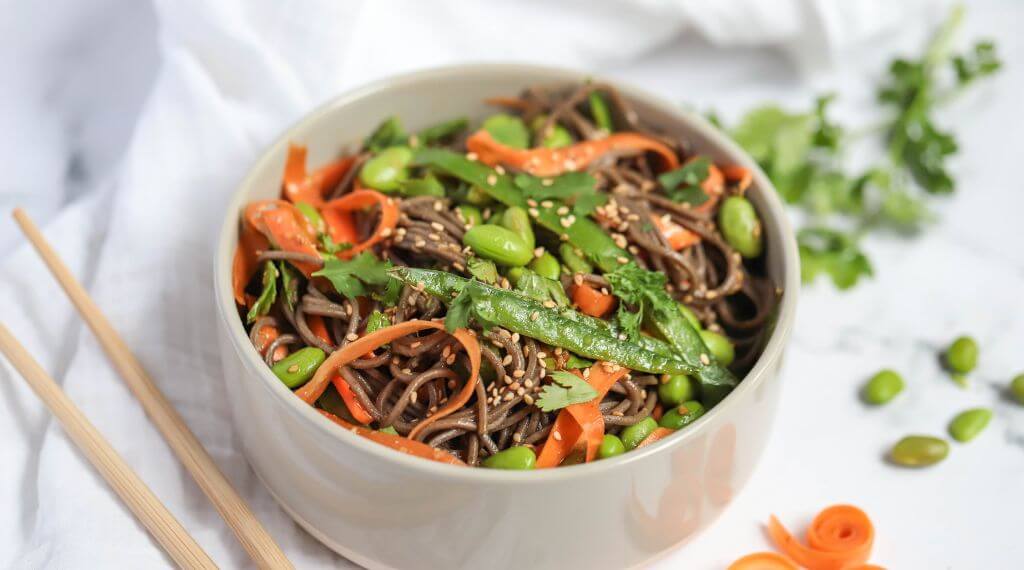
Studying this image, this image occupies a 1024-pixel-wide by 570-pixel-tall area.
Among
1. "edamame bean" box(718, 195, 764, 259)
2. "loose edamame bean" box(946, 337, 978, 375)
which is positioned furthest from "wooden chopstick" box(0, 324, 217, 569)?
"loose edamame bean" box(946, 337, 978, 375)

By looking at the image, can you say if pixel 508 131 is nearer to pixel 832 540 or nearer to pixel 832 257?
pixel 832 257

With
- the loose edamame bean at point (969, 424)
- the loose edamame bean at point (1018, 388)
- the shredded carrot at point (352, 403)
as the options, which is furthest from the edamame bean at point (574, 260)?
the loose edamame bean at point (1018, 388)

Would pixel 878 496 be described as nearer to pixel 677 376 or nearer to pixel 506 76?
pixel 677 376

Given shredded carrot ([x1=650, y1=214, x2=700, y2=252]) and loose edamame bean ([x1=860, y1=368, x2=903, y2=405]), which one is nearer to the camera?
shredded carrot ([x1=650, y1=214, x2=700, y2=252])

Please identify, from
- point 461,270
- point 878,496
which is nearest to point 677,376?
point 461,270

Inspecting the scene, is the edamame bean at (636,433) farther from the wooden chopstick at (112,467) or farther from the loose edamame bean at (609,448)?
the wooden chopstick at (112,467)

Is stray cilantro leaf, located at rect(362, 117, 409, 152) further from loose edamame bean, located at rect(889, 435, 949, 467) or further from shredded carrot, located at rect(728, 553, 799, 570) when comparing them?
loose edamame bean, located at rect(889, 435, 949, 467)

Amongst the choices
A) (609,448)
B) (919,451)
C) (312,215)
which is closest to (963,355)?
(919,451)
